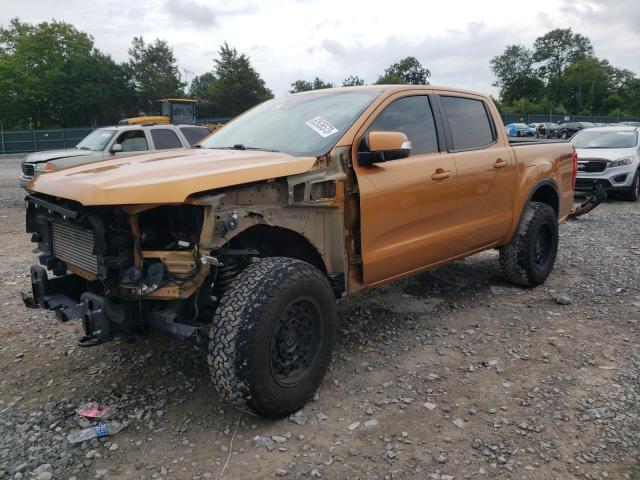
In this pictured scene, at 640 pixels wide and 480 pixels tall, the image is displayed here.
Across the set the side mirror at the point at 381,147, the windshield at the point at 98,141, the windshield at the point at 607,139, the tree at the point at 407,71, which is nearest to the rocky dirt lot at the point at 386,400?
the side mirror at the point at 381,147

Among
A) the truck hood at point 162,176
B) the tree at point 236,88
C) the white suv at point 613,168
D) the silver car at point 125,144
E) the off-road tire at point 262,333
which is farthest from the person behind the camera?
the tree at point 236,88

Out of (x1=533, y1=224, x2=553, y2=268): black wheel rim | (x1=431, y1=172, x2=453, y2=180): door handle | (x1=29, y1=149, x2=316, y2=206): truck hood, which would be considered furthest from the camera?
(x1=533, y1=224, x2=553, y2=268): black wheel rim

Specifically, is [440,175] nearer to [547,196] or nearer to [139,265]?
[547,196]

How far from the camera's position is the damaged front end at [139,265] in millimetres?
2811

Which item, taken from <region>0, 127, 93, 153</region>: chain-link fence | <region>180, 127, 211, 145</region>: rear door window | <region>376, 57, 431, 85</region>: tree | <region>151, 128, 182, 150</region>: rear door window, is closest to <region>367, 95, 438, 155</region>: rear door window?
<region>151, 128, 182, 150</region>: rear door window

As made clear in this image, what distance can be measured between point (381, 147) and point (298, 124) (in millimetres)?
787

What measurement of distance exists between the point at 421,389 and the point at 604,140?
1146 centimetres

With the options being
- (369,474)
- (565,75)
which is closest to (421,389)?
(369,474)

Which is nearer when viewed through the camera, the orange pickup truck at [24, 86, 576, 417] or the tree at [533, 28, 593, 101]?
the orange pickup truck at [24, 86, 576, 417]

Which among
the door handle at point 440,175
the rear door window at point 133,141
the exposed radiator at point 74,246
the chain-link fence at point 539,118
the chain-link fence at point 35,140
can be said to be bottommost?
the exposed radiator at point 74,246

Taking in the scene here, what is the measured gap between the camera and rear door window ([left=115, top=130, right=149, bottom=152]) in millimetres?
11016

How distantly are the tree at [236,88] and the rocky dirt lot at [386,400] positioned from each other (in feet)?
186

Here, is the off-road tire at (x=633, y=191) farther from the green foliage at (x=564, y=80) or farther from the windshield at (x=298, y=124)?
the green foliage at (x=564, y=80)

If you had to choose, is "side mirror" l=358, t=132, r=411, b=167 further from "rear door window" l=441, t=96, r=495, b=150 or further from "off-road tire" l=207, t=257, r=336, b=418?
"rear door window" l=441, t=96, r=495, b=150
